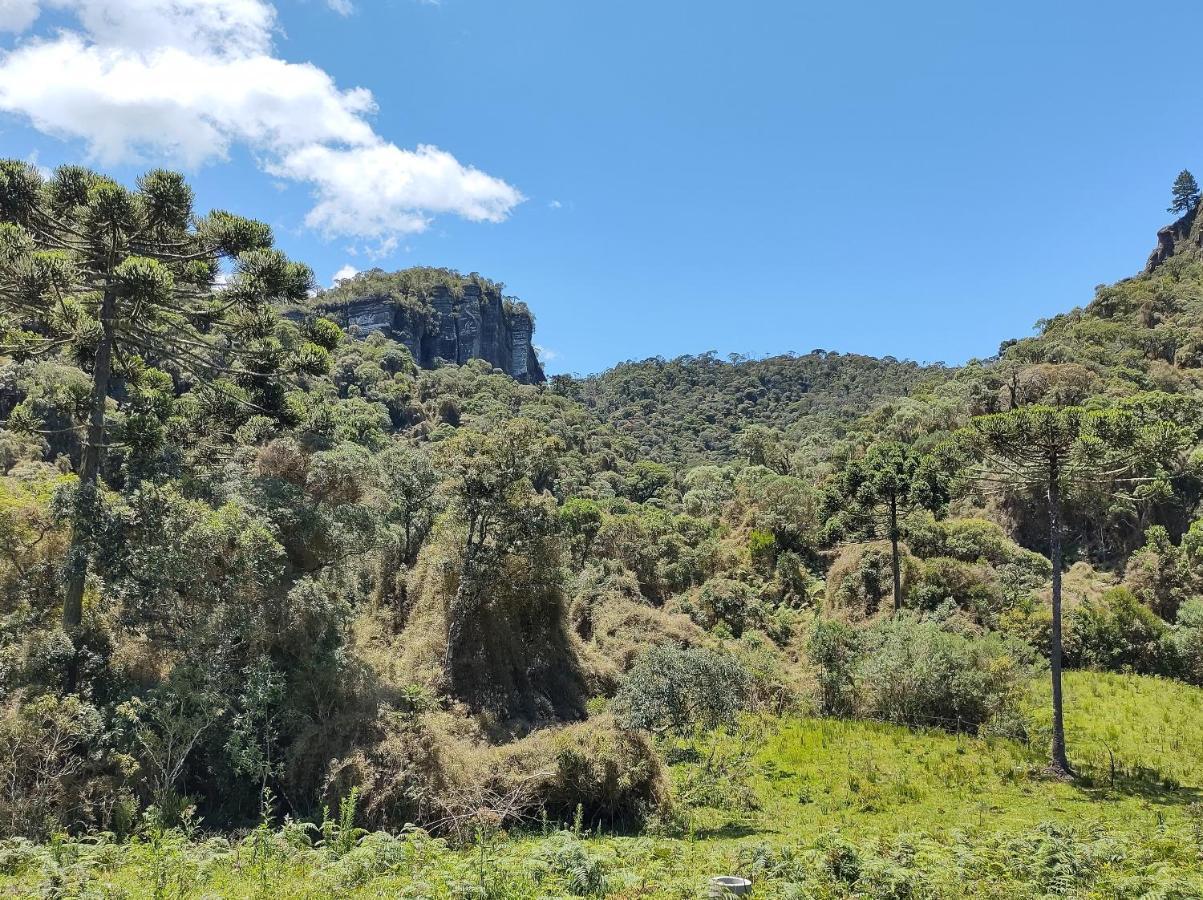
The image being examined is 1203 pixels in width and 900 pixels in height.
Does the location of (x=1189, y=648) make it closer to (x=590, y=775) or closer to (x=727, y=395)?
(x=590, y=775)

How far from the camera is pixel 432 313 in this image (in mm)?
112125

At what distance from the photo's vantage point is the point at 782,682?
68.3 feet

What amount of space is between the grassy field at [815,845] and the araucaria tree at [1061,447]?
190 centimetres

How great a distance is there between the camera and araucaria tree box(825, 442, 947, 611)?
2417cm

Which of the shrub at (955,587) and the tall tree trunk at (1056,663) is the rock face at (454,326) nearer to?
the shrub at (955,587)

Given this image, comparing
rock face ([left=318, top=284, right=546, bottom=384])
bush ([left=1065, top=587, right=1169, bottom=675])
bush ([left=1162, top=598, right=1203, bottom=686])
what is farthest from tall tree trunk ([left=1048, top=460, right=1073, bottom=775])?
rock face ([left=318, top=284, right=546, bottom=384])

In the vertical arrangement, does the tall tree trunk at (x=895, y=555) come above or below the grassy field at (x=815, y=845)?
above

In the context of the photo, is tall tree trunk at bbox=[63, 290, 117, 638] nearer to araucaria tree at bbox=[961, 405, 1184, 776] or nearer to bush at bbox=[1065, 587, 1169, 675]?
araucaria tree at bbox=[961, 405, 1184, 776]

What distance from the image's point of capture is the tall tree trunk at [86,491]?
11734mm

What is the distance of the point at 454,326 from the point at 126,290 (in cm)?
10473

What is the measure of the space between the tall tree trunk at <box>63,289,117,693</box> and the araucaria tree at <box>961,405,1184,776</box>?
17.3 metres

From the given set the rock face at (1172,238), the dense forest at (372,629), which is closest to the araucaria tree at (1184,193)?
the rock face at (1172,238)

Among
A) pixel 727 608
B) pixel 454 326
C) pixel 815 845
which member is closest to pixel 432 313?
pixel 454 326

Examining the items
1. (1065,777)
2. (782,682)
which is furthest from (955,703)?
(782,682)
